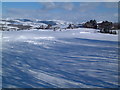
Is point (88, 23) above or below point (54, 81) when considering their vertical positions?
above

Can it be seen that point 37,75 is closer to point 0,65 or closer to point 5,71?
point 5,71

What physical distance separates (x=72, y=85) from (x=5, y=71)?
161 centimetres

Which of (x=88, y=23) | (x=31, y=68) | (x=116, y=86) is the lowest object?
(x=116, y=86)

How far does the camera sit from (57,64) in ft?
11.4

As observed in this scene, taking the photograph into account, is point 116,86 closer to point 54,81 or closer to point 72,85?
point 72,85

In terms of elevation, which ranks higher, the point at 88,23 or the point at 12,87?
the point at 88,23

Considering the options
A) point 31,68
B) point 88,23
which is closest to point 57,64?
point 31,68

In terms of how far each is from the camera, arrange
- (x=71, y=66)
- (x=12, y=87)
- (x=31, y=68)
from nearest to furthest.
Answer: (x=12, y=87), (x=31, y=68), (x=71, y=66)

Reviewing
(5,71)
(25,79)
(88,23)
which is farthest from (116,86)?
(88,23)

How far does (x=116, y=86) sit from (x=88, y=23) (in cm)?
1846

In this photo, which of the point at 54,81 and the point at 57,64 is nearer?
the point at 54,81

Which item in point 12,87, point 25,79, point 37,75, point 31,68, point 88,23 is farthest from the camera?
point 88,23

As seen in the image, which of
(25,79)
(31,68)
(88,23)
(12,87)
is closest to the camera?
(12,87)

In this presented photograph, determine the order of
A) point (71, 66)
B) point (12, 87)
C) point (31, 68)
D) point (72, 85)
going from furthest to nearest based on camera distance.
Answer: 1. point (71, 66)
2. point (31, 68)
3. point (72, 85)
4. point (12, 87)
